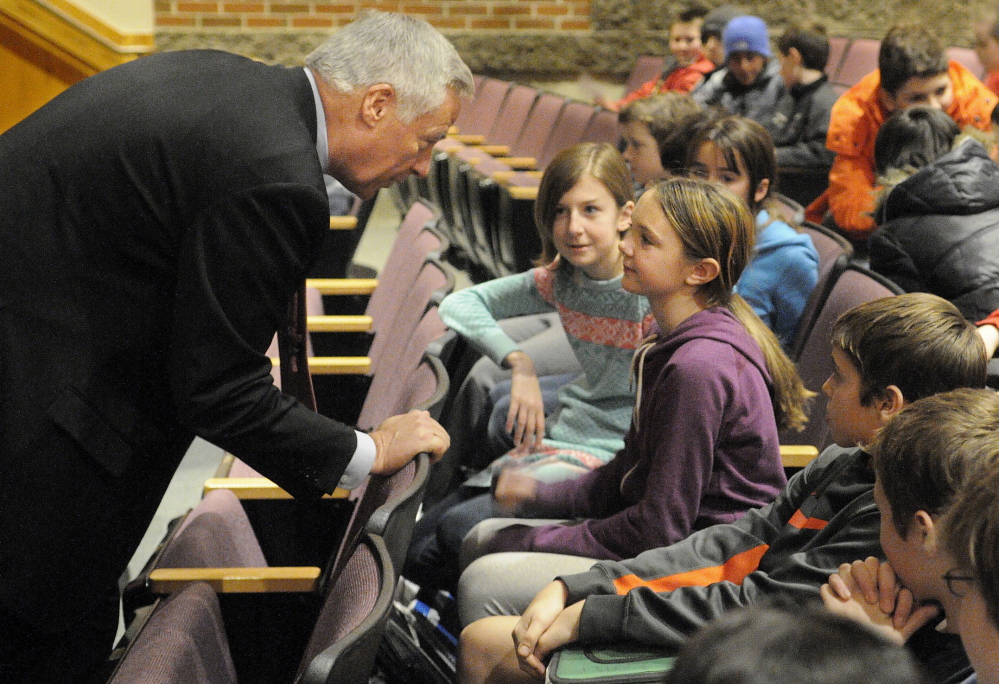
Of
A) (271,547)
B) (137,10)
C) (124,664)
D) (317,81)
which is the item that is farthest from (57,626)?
(137,10)

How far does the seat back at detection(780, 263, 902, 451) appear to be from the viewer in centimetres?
190

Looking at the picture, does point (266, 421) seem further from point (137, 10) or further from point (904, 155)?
point (137, 10)

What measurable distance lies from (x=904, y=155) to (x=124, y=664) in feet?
6.75

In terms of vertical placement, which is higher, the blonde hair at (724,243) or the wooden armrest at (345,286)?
the blonde hair at (724,243)

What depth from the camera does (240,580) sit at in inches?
57.2

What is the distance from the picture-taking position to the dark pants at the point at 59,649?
1.46 meters

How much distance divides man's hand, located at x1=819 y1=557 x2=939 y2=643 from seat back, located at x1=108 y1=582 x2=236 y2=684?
0.79 meters

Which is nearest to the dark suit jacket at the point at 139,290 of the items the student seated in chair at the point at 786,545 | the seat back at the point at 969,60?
the student seated in chair at the point at 786,545

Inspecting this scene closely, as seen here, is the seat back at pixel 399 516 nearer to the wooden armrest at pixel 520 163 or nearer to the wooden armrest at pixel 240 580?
the wooden armrest at pixel 240 580

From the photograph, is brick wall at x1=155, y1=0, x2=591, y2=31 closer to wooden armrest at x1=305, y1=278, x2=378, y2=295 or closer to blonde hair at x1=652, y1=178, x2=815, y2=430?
wooden armrest at x1=305, y1=278, x2=378, y2=295

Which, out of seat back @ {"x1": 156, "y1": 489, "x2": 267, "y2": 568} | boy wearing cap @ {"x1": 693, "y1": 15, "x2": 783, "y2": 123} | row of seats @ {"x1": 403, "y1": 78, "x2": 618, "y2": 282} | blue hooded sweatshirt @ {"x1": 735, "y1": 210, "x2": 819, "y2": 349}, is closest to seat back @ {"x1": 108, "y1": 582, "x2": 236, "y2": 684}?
seat back @ {"x1": 156, "y1": 489, "x2": 267, "y2": 568}

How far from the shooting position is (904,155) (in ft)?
8.04

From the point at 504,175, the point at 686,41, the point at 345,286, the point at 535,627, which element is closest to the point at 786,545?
the point at 535,627

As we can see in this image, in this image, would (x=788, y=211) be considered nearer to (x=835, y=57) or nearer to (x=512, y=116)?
(x=512, y=116)
